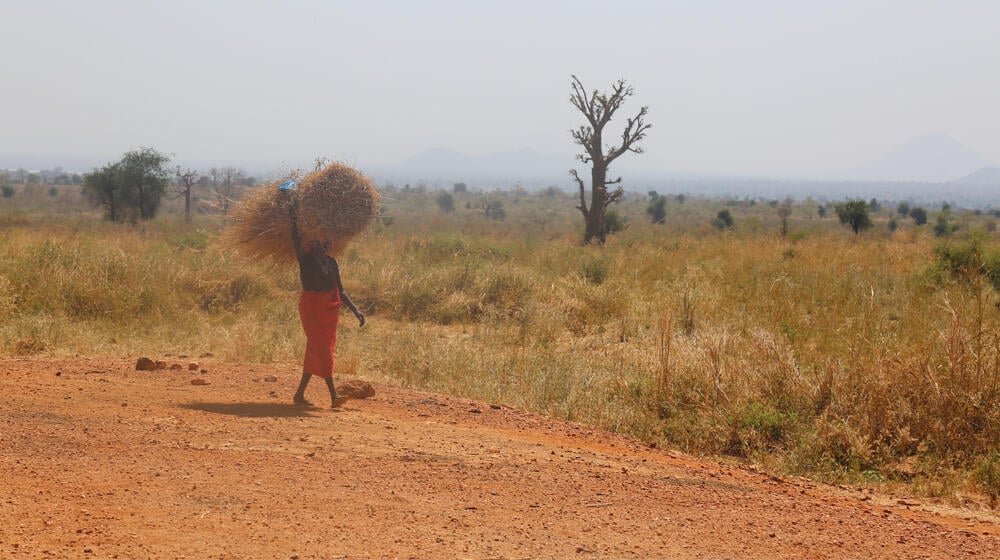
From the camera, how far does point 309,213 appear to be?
6.92 m

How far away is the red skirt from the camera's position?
6.96m

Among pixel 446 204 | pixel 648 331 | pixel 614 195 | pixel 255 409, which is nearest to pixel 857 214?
pixel 614 195

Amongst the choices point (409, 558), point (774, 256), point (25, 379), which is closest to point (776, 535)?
point (409, 558)

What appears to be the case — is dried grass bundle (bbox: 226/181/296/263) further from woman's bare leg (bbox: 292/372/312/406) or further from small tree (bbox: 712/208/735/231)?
small tree (bbox: 712/208/735/231)

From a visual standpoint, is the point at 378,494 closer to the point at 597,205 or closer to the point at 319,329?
→ the point at 319,329

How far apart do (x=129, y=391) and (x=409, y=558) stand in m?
4.00

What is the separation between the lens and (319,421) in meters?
6.39

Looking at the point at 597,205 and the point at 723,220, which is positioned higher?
the point at 597,205

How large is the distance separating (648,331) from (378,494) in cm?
749

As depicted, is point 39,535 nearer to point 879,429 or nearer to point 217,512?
point 217,512

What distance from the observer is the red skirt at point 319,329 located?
22.9ft

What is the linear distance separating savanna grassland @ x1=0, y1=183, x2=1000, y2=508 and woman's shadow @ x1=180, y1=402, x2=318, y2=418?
1.37m

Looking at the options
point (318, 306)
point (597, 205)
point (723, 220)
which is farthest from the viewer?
point (723, 220)

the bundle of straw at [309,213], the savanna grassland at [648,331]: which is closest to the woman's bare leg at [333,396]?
the bundle of straw at [309,213]
